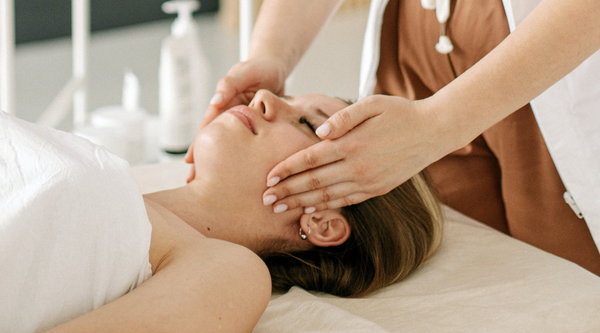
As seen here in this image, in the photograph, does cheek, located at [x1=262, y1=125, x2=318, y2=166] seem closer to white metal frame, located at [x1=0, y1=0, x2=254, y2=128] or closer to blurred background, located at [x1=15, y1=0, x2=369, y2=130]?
white metal frame, located at [x1=0, y1=0, x2=254, y2=128]

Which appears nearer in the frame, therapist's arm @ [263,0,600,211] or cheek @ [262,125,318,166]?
therapist's arm @ [263,0,600,211]

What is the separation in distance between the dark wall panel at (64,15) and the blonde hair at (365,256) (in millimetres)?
3294

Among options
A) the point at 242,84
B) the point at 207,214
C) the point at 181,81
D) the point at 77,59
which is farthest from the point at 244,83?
the point at 77,59

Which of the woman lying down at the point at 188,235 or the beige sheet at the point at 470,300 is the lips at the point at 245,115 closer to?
the woman lying down at the point at 188,235

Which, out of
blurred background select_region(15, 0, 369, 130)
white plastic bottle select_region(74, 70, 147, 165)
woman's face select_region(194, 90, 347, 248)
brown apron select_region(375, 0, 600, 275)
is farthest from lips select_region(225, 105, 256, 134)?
blurred background select_region(15, 0, 369, 130)

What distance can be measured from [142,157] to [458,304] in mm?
1191

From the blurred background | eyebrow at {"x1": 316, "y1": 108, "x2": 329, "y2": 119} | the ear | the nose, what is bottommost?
the blurred background

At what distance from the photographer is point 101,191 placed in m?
0.81

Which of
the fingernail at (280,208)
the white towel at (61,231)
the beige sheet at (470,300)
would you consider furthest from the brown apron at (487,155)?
the white towel at (61,231)

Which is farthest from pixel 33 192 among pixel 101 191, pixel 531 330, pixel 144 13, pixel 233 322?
pixel 144 13

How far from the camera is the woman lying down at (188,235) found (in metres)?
0.73

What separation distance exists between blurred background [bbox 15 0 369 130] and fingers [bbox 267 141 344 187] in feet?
8.37

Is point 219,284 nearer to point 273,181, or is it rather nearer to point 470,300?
point 273,181

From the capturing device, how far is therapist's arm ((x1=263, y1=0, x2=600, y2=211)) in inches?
35.6
